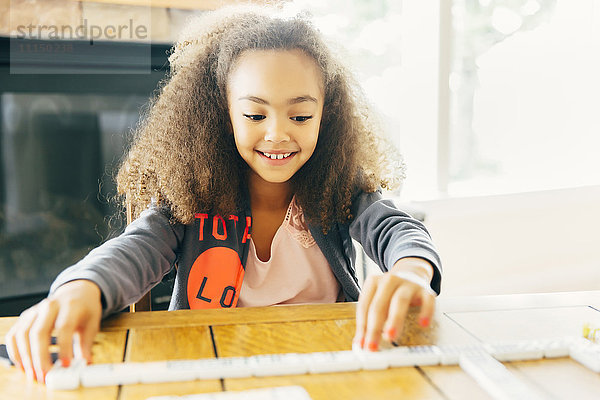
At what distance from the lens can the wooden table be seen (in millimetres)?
569

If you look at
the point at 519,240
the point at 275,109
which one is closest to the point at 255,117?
the point at 275,109

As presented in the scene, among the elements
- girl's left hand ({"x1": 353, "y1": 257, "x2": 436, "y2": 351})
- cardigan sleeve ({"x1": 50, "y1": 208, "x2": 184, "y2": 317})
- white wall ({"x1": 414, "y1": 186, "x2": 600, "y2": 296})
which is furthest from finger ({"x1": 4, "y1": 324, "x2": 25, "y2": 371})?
white wall ({"x1": 414, "y1": 186, "x2": 600, "y2": 296})

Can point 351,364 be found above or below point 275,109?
below

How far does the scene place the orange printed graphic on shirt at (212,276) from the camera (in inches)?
44.9

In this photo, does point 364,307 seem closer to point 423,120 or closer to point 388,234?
point 388,234

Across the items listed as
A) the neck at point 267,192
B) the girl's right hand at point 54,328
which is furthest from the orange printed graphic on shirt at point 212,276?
the girl's right hand at point 54,328

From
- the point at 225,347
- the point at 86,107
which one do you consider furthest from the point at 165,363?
the point at 86,107

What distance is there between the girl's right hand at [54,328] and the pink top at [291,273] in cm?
50

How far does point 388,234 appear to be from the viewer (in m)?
1.04

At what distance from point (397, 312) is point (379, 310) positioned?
2cm

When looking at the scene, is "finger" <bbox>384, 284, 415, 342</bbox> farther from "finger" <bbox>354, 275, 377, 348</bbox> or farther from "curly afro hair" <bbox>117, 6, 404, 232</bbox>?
"curly afro hair" <bbox>117, 6, 404, 232</bbox>

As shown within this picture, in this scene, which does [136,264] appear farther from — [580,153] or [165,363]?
[580,153]

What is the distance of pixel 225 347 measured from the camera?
680 millimetres

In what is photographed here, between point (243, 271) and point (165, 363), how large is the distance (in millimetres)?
541
